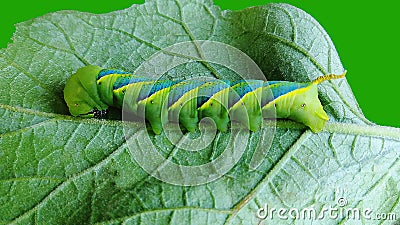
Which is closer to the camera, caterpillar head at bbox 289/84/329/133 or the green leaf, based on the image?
the green leaf

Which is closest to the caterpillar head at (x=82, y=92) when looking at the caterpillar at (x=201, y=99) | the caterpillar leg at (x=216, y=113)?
the caterpillar at (x=201, y=99)

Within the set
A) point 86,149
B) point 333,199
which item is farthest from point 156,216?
point 333,199

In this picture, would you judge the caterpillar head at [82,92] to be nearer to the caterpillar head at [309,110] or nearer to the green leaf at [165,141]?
the green leaf at [165,141]

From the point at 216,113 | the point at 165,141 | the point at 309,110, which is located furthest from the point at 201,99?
the point at 309,110

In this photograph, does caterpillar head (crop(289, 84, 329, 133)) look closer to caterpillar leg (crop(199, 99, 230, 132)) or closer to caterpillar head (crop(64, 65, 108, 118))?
caterpillar leg (crop(199, 99, 230, 132))

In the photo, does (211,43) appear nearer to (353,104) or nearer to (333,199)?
(353,104)

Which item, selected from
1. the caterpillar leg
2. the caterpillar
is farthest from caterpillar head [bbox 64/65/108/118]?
the caterpillar leg
